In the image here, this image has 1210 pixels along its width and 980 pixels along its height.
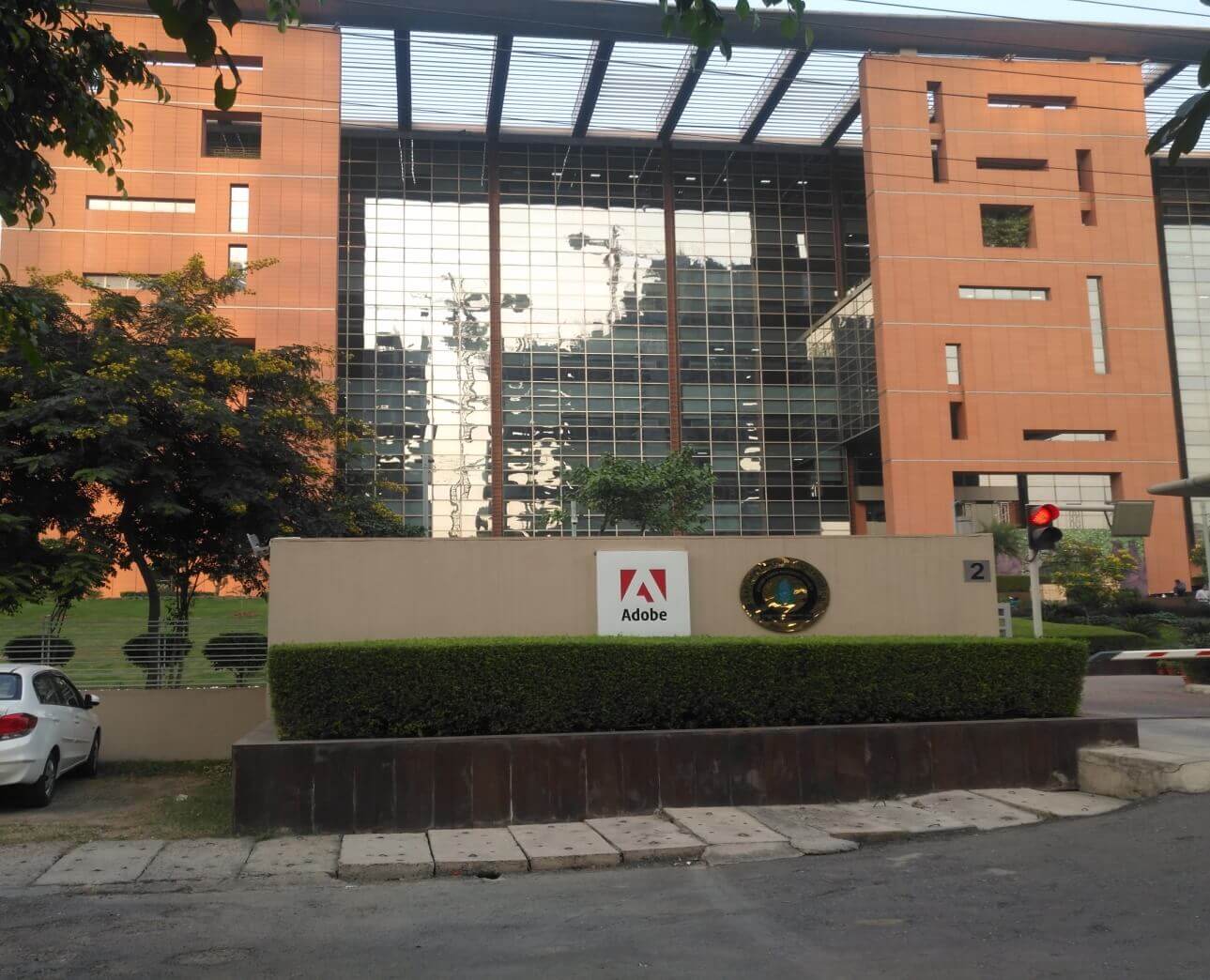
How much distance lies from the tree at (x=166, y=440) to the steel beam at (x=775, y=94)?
3424 cm

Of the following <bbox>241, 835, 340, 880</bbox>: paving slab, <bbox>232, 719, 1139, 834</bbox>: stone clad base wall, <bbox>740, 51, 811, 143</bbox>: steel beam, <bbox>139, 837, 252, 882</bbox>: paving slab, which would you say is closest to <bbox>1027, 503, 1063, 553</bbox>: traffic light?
<bbox>232, 719, 1139, 834</bbox>: stone clad base wall

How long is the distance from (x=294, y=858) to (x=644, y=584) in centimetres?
514

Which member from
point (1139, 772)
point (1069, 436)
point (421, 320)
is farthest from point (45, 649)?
point (1069, 436)

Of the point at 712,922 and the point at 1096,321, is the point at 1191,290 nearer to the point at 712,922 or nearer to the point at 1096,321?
the point at 1096,321

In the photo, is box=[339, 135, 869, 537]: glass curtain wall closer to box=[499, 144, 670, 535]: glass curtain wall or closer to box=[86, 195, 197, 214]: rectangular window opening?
box=[499, 144, 670, 535]: glass curtain wall

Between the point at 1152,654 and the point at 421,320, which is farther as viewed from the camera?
the point at 421,320

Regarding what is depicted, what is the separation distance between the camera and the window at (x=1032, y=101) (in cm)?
5147

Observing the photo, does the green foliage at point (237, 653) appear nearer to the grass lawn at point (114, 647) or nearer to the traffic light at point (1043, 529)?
the grass lawn at point (114, 647)

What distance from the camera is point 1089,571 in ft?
143

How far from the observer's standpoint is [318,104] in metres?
49.5

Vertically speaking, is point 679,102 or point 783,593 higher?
point 679,102

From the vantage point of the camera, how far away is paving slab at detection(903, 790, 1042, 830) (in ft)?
30.8

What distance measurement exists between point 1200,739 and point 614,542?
23.3 feet

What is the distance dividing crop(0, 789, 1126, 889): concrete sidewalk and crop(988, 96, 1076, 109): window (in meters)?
48.4
